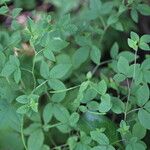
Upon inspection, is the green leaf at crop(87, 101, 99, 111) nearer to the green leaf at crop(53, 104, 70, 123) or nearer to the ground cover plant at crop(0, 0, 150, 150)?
the ground cover plant at crop(0, 0, 150, 150)

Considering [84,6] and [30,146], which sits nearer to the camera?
[30,146]

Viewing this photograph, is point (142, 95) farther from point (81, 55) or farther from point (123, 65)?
point (81, 55)

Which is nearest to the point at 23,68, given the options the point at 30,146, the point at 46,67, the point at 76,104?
the point at 46,67

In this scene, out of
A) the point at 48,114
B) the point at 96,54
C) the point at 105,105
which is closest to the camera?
the point at 105,105

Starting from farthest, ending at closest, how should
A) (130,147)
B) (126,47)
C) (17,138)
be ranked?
(126,47) → (17,138) → (130,147)

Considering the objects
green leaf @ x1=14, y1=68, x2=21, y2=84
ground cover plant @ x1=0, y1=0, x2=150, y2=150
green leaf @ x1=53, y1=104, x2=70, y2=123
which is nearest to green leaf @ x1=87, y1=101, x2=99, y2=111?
ground cover plant @ x1=0, y1=0, x2=150, y2=150

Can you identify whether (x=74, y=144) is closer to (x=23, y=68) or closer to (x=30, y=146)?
(x=30, y=146)

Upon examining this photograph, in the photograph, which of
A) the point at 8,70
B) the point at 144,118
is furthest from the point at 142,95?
the point at 8,70
